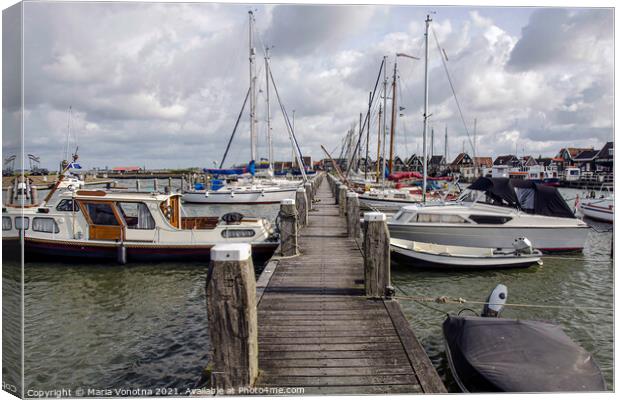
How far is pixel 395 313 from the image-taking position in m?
6.13

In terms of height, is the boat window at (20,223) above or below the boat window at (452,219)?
above

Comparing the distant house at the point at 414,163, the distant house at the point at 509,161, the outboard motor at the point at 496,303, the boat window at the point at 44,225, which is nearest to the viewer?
the outboard motor at the point at 496,303

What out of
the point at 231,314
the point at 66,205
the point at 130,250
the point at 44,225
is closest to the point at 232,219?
the point at 130,250

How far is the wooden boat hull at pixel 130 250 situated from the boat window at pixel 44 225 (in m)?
0.38

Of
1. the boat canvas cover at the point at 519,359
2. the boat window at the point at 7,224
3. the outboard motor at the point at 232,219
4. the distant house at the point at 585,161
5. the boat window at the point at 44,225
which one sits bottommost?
the boat canvas cover at the point at 519,359

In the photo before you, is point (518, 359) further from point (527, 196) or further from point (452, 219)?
point (527, 196)

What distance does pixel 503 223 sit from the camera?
15.2m

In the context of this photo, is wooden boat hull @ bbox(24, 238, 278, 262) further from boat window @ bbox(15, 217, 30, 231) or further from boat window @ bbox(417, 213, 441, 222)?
boat window @ bbox(15, 217, 30, 231)

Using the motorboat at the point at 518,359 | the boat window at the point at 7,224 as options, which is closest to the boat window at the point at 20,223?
the boat window at the point at 7,224

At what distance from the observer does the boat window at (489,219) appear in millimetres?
15133

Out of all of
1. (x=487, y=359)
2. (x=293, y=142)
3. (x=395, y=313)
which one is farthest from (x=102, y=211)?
(x=293, y=142)

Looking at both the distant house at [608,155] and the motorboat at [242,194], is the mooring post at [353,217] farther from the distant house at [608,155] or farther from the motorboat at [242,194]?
the motorboat at [242,194]

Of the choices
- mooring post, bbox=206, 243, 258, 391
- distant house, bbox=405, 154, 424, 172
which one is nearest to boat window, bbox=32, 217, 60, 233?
mooring post, bbox=206, 243, 258, 391

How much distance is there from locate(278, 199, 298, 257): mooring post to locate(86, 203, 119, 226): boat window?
681 centimetres
